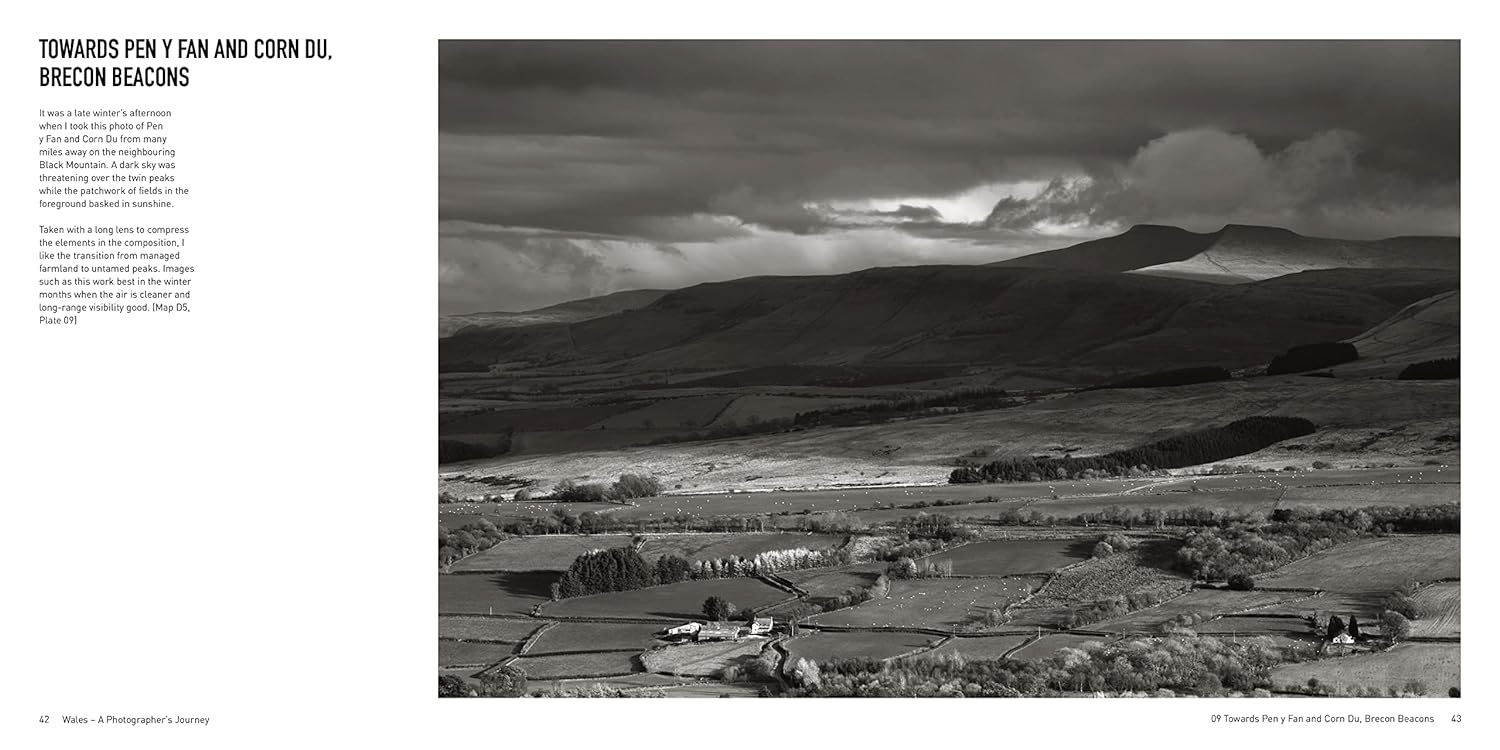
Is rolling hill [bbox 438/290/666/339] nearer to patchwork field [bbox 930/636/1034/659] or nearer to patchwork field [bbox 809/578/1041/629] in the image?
patchwork field [bbox 809/578/1041/629]

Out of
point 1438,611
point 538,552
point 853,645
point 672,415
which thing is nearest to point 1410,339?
point 672,415

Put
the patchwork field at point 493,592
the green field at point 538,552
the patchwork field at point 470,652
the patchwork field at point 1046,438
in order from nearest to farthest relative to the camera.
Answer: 1. the patchwork field at point 470,652
2. the patchwork field at point 493,592
3. the green field at point 538,552
4. the patchwork field at point 1046,438

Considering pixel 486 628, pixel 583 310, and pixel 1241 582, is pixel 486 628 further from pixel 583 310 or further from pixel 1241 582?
pixel 583 310

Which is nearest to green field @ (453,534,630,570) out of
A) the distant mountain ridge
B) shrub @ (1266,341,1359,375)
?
shrub @ (1266,341,1359,375)

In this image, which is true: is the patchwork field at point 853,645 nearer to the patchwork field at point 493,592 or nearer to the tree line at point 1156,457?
the patchwork field at point 493,592

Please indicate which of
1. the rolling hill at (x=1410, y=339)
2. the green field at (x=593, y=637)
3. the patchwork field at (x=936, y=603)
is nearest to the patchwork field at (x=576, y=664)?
the green field at (x=593, y=637)
